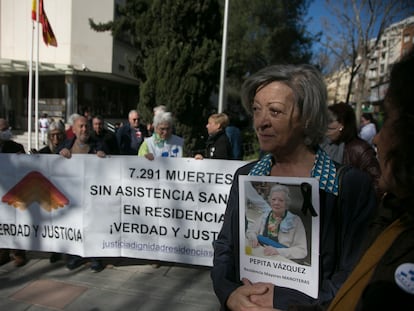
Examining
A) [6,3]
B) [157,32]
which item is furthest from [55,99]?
[157,32]

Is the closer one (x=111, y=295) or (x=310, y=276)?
(x=310, y=276)

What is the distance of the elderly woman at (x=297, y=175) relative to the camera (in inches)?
51.9

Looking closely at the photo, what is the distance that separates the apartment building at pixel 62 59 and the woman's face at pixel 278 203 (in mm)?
20229

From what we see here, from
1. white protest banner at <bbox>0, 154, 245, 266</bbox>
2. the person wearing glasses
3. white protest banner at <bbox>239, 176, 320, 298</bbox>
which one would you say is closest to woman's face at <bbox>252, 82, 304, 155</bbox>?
white protest banner at <bbox>239, 176, 320, 298</bbox>

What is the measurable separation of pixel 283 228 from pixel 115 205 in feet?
9.76

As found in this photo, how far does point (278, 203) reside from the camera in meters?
1.31

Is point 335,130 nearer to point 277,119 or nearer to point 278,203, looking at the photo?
point 277,119

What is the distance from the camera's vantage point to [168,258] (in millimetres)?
3957

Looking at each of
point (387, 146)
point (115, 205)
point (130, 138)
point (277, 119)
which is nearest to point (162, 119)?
point (115, 205)

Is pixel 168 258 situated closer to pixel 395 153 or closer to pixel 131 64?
pixel 395 153

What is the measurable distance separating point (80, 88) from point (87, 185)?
22.1 metres

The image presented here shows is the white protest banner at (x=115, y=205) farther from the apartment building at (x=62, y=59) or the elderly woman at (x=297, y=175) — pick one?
the apartment building at (x=62, y=59)

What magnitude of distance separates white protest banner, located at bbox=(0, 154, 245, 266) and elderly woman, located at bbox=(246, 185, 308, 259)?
8.10ft

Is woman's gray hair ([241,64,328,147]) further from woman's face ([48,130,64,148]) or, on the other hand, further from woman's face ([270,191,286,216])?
woman's face ([48,130,64,148])
